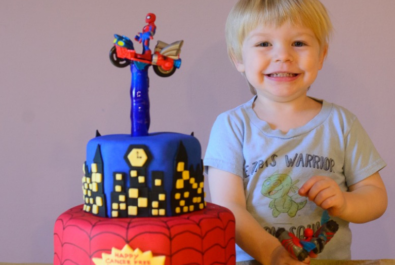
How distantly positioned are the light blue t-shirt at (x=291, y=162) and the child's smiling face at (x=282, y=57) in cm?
10

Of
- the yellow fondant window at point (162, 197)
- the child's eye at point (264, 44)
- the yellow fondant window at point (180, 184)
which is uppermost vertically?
the child's eye at point (264, 44)

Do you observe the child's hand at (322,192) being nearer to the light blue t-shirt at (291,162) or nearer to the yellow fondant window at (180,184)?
the light blue t-shirt at (291,162)

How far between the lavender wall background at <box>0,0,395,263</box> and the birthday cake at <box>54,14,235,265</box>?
712mm

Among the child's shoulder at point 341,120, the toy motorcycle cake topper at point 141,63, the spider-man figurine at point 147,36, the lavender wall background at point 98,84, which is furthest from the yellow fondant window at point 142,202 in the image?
the lavender wall background at point 98,84

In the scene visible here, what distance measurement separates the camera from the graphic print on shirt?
115 centimetres

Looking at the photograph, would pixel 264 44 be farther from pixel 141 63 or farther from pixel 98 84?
pixel 98 84

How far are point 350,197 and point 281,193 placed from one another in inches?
5.8

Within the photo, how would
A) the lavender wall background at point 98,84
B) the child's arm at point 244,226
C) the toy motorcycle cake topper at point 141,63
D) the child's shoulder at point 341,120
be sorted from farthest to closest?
the lavender wall background at point 98,84 → the child's shoulder at point 341,120 → the child's arm at point 244,226 → the toy motorcycle cake topper at point 141,63

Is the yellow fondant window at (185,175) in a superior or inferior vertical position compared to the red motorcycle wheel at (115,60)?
inferior

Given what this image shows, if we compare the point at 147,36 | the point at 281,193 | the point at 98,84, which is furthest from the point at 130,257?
the point at 98,84

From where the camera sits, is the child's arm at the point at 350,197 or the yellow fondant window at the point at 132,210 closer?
the yellow fondant window at the point at 132,210

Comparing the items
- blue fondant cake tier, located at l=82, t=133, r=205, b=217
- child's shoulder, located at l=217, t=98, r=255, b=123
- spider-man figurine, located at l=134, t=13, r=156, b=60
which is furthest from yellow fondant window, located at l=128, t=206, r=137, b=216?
child's shoulder, located at l=217, t=98, r=255, b=123

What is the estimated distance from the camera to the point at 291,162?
116cm

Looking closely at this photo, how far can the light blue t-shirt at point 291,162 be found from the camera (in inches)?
45.2
